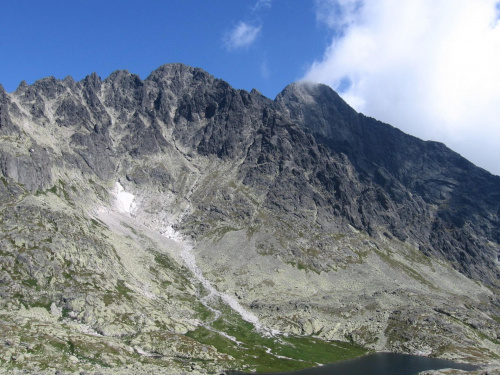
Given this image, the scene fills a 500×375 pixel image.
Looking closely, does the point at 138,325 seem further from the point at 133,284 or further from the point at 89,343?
the point at 133,284

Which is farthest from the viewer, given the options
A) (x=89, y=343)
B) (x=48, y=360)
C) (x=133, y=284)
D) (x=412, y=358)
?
(x=133, y=284)

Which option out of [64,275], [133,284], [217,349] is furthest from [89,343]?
[133,284]

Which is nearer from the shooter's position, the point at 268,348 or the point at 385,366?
the point at 385,366

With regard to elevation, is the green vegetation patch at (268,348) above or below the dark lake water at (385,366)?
above

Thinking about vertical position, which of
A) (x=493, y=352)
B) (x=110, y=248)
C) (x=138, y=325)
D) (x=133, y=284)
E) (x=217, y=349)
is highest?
(x=110, y=248)

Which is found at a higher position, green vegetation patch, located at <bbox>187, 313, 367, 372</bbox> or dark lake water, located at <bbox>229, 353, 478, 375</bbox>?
green vegetation patch, located at <bbox>187, 313, 367, 372</bbox>

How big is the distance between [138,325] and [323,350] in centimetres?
7027

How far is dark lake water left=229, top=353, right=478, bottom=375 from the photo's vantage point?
126 metres

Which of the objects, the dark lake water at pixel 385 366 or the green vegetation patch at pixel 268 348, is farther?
the green vegetation patch at pixel 268 348

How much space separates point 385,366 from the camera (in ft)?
442

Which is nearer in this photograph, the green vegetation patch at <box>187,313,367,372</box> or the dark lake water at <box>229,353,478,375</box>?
the dark lake water at <box>229,353,478,375</box>

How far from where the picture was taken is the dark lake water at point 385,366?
413ft

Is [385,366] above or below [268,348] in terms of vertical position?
below

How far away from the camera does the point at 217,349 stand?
139m
